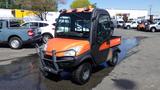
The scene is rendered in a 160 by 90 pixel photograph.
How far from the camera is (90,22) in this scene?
8.88 m

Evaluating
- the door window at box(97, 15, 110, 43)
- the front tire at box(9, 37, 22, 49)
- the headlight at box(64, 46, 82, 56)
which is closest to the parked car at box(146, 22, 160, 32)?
the front tire at box(9, 37, 22, 49)

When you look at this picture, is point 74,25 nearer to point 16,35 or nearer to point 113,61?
point 113,61

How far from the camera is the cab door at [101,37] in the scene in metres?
8.92

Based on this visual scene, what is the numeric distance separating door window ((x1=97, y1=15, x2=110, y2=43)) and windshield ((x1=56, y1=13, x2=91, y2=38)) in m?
0.41

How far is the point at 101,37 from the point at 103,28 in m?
0.33

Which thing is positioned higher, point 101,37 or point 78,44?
point 101,37

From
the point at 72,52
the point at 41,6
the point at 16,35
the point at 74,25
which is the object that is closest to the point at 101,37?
the point at 74,25

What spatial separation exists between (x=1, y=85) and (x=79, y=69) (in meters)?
2.26

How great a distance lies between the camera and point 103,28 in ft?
31.0

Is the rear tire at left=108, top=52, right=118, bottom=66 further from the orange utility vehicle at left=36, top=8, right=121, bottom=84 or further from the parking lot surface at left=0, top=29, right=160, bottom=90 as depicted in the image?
the orange utility vehicle at left=36, top=8, right=121, bottom=84

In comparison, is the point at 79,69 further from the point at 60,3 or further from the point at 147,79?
the point at 60,3

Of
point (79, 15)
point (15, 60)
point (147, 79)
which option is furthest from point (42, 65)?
point (15, 60)

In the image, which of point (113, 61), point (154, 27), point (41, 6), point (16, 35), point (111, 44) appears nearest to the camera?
point (111, 44)

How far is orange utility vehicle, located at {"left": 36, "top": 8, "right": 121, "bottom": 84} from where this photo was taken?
8.34 meters
